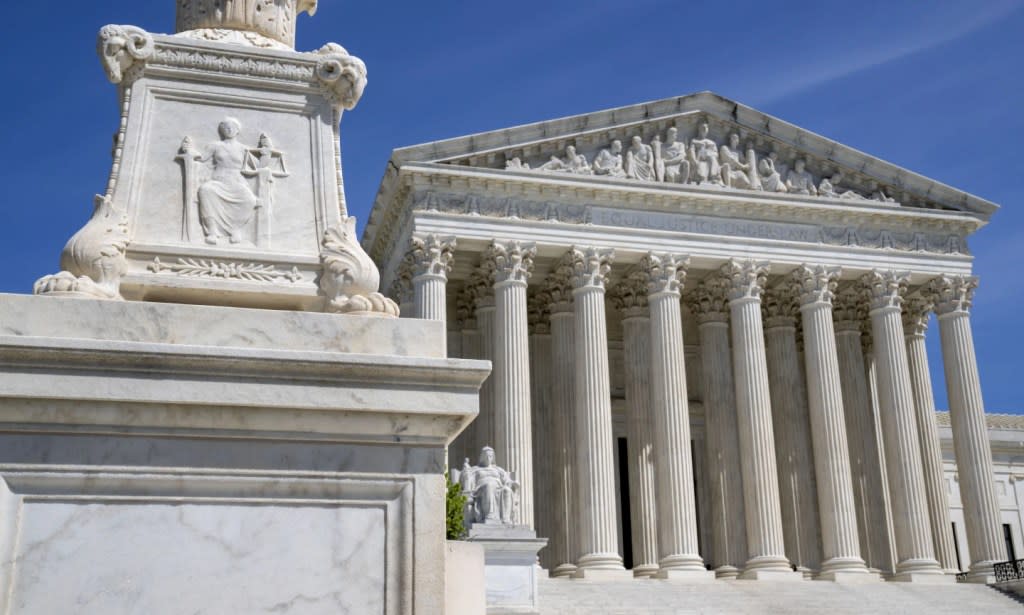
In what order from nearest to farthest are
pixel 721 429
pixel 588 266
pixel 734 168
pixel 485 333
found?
pixel 588 266 < pixel 485 333 < pixel 734 168 < pixel 721 429

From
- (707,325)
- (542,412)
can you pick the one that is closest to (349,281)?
(542,412)

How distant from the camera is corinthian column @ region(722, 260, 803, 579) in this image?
4081cm

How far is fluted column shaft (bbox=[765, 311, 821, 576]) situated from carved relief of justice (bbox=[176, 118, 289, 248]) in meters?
42.0

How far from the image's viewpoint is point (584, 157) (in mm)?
43156

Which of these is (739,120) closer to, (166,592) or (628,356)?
(628,356)

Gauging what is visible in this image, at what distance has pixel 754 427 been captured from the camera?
41.7 metres

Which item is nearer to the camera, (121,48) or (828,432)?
(121,48)

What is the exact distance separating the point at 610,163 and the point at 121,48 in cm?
3761

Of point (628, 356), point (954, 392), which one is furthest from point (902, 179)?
point (628, 356)

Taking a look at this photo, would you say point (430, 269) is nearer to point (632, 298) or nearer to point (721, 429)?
point (632, 298)

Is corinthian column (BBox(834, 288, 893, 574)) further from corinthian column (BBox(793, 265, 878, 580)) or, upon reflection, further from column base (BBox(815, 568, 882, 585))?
column base (BBox(815, 568, 882, 585))

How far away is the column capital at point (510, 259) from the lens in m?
40.8

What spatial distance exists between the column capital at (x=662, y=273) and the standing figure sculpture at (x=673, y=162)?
3232 millimetres

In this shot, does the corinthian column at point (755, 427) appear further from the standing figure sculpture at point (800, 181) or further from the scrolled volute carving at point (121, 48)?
the scrolled volute carving at point (121, 48)
